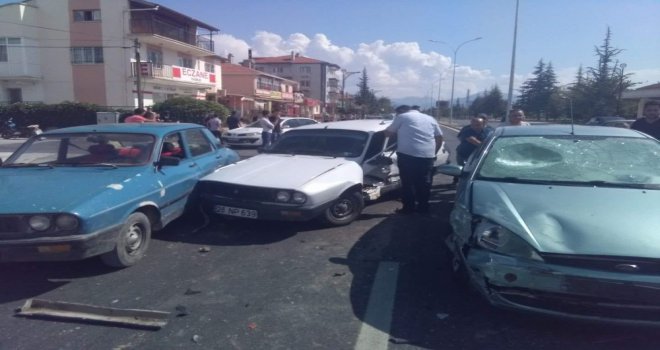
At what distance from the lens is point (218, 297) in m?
3.98

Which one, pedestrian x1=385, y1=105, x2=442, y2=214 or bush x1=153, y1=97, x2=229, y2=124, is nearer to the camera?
pedestrian x1=385, y1=105, x2=442, y2=214

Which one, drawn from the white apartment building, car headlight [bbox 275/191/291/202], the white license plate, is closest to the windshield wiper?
the white license plate

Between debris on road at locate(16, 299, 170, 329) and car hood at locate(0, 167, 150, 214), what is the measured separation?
783 mm

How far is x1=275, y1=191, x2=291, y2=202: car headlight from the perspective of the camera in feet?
18.1

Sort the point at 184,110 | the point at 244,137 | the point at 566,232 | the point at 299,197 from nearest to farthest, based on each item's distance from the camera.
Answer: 1. the point at 566,232
2. the point at 299,197
3. the point at 244,137
4. the point at 184,110

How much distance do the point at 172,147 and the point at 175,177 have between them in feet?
1.96

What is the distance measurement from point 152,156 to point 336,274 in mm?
2597

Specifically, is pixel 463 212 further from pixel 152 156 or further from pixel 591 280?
pixel 152 156

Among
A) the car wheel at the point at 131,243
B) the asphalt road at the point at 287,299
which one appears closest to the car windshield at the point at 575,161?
the asphalt road at the point at 287,299

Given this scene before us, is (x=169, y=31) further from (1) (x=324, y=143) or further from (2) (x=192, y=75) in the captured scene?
(1) (x=324, y=143)

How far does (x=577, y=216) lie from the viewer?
Result: 338cm

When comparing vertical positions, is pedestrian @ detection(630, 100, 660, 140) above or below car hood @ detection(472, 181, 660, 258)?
above

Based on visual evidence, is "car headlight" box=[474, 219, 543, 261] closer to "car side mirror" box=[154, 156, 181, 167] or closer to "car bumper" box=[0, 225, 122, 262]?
"car bumper" box=[0, 225, 122, 262]

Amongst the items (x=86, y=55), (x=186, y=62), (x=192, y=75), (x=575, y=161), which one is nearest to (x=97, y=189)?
(x=575, y=161)
